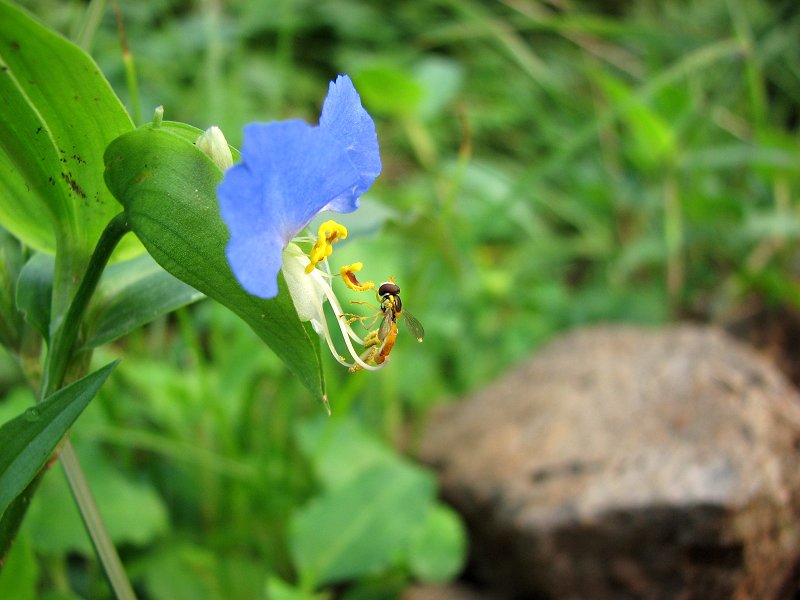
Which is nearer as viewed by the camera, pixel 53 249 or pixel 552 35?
pixel 53 249

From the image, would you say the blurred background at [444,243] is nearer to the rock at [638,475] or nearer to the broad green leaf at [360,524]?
the broad green leaf at [360,524]

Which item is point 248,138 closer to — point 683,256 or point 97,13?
point 97,13

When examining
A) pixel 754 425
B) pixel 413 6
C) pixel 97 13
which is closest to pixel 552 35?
pixel 413 6

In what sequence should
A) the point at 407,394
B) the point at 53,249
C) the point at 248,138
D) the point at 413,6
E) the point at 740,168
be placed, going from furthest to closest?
the point at 413,6 → the point at 740,168 → the point at 407,394 → the point at 53,249 → the point at 248,138

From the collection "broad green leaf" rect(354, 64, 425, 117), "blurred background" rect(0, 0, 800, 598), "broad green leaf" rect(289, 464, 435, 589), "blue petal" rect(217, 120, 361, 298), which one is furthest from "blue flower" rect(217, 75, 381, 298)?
"broad green leaf" rect(354, 64, 425, 117)

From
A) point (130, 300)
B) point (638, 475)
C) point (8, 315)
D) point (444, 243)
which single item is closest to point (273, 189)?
point (130, 300)
